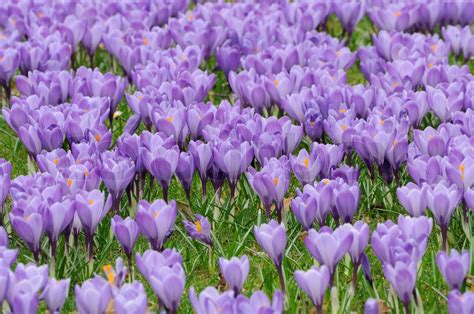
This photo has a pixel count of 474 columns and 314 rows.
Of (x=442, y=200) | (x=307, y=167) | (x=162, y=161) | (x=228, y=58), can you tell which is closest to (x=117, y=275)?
(x=162, y=161)

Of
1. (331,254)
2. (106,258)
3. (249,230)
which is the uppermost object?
(331,254)

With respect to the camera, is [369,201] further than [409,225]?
Yes

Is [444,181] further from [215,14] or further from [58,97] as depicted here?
[215,14]

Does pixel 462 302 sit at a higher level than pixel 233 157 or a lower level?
higher

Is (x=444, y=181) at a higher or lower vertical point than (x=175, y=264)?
higher

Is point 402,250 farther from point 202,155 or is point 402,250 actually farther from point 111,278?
point 202,155

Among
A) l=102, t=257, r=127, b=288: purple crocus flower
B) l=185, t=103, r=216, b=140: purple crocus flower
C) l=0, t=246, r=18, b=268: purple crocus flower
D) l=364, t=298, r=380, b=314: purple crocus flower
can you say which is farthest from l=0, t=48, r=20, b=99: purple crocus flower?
l=364, t=298, r=380, b=314: purple crocus flower

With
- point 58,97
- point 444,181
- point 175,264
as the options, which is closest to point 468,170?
A: point 444,181
